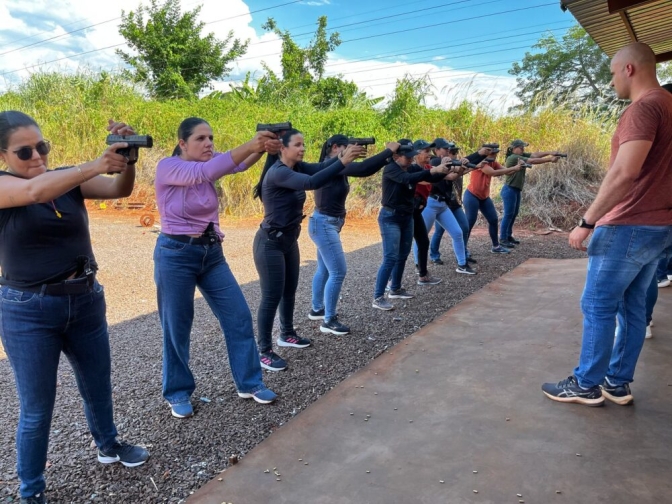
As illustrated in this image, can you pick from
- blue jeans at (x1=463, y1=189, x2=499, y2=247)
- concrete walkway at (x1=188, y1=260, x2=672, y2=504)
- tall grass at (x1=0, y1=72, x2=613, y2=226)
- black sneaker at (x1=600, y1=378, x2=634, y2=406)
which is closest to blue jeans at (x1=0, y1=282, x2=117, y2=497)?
concrete walkway at (x1=188, y1=260, x2=672, y2=504)

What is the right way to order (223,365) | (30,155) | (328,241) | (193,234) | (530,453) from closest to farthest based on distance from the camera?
(30,155)
(530,453)
(193,234)
(223,365)
(328,241)

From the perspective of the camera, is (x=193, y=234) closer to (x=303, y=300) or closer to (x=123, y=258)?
(x=303, y=300)

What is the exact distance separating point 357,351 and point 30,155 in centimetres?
258

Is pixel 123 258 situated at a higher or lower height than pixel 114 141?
lower

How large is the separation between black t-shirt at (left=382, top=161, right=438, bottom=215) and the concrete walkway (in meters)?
1.56

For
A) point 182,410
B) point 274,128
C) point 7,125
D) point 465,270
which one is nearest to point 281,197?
point 274,128

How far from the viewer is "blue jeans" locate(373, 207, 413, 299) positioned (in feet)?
15.7

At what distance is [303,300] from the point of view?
5.43m

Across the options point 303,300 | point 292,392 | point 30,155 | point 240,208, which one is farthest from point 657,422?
point 240,208

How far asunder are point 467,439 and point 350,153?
71.0 inches

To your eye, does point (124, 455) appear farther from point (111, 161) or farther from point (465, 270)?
point (465, 270)

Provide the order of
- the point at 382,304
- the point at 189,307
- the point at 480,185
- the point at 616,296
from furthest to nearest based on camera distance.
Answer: the point at 480,185, the point at 382,304, the point at 189,307, the point at 616,296

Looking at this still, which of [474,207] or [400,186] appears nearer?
[400,186]

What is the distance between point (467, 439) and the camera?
2389 mm
